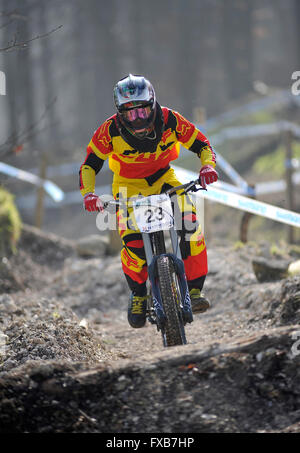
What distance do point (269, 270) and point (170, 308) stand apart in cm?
308

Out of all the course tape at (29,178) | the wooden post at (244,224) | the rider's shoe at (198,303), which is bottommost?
the rider's shoe at (198,303)

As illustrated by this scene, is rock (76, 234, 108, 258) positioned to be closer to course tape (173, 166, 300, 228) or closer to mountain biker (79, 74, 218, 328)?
course tape (173, 166, 300, 228)

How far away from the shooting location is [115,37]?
1280 inches

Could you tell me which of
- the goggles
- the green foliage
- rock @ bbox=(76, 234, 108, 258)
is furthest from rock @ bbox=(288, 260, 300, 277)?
the green foliage

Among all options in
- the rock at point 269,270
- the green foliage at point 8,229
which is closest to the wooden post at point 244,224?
the rock at point 269,270

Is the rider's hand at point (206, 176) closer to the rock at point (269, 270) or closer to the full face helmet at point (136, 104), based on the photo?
the full face helmet at point (136, 104)

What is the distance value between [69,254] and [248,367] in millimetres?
8365

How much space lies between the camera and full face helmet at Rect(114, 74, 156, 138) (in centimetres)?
529

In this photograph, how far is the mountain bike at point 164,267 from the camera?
197 inches

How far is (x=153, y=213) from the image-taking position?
516 centimetres

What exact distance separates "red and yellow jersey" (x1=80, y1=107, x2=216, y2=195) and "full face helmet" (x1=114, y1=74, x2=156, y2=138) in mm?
169

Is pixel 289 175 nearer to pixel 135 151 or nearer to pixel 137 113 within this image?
pixel 135 151
